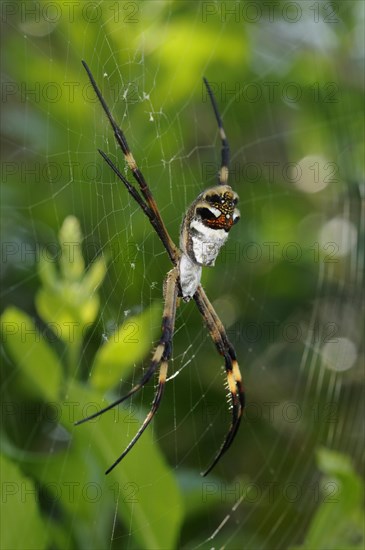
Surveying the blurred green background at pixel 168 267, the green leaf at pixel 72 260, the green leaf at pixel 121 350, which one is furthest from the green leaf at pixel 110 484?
the green leaf at pixel 72 260

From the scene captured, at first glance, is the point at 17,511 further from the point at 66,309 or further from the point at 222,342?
the point at 222,342

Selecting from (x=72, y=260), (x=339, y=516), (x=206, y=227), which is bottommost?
(x=339, y=516)

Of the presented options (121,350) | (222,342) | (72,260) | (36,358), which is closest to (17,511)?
(36,358)

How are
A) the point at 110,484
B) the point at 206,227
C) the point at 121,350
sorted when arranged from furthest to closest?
1. the point at 206,227
2. the point at 121,350
3. the point at 110,484

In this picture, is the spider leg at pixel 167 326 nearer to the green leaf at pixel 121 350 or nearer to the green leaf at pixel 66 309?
the green leaf at pixel 121 350

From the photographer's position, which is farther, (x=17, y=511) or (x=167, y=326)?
(x=167, y=326)
